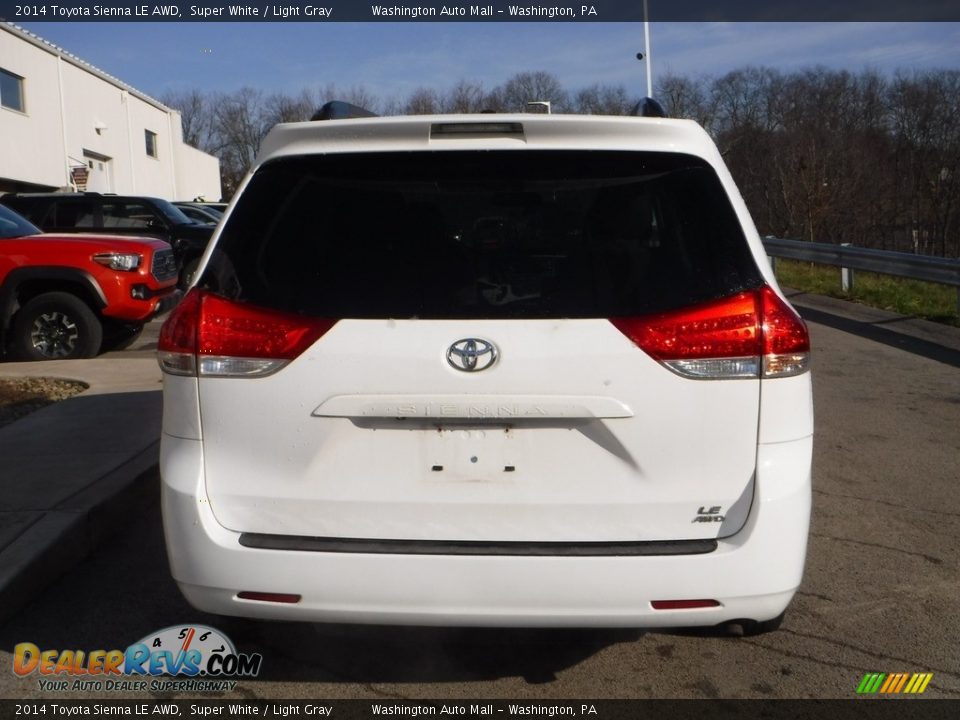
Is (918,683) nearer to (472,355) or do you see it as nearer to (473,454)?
(473,454)

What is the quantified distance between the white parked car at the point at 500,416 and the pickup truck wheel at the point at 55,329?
7744 mm

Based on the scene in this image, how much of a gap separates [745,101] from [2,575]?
167 ft

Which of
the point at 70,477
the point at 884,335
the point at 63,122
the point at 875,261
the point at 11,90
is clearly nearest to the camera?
the point at 70,477

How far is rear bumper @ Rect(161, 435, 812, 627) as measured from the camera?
9.30 ft

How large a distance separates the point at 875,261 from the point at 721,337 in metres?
12.2

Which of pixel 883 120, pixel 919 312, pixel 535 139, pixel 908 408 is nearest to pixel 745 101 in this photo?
pixel 883 120

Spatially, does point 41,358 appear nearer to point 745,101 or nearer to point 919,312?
point 919,312

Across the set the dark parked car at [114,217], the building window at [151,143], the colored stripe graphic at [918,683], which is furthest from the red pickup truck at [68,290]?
the building window at [151,143]

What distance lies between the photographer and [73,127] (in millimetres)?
31469

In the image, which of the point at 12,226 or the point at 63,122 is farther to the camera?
the point at 63,122

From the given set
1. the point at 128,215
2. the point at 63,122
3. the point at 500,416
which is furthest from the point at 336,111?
the point at 63,122

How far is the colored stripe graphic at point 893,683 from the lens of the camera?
3371 mm

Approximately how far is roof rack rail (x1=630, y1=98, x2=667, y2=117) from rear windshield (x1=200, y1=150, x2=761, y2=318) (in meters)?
0.67

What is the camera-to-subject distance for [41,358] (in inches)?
403
